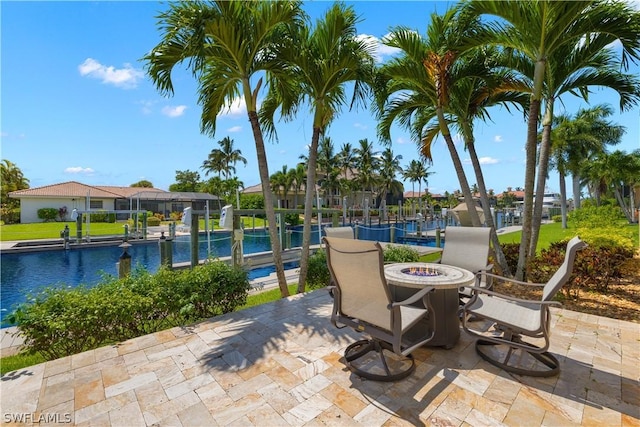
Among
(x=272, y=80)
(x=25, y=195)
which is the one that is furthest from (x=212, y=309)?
(x=25, y=195)

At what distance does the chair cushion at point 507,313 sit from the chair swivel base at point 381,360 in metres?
0.85

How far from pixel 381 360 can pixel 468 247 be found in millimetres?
2648

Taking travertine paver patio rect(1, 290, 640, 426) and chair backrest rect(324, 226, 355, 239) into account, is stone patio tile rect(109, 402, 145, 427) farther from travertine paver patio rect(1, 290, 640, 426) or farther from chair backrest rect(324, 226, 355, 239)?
chair backrest rect(324, 226, 355, 239)

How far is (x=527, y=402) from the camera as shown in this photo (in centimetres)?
238

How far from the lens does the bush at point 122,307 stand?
3.24 metres

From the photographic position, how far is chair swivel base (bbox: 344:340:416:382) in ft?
8.78

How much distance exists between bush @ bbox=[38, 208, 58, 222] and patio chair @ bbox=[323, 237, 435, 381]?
120 ft

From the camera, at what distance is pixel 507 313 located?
113 inches

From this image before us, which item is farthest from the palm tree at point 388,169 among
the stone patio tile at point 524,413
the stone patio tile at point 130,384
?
the stone patio tile at point 130,384

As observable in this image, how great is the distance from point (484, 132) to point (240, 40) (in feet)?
18.4

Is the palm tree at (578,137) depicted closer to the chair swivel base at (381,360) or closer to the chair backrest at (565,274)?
the chair backrest at (565,274)

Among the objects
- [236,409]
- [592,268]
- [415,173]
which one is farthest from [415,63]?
[415,173]

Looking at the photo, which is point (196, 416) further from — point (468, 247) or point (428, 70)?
point (428, 70)

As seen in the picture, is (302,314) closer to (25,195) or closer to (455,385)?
(455,385)
